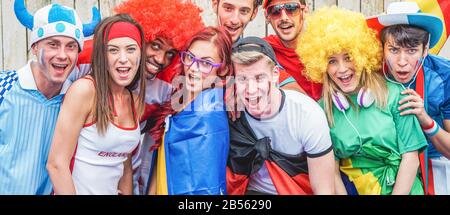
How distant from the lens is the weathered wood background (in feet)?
11.0

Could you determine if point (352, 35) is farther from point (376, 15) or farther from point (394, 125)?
point (394, 125)

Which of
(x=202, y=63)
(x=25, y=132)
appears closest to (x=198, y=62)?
(x=202, y=63)

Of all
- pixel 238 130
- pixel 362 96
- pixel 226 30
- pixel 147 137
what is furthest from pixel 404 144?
pixel 147 137

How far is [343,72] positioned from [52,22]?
A: 4.65ft

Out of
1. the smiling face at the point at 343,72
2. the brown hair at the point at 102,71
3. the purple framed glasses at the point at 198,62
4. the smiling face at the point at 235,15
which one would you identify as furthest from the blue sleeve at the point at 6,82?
the smiling face at the point at 343,72

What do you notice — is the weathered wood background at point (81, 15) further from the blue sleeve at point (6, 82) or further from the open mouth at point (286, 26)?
the blue sleeve at point (6, 82)

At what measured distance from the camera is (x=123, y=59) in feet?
10.2

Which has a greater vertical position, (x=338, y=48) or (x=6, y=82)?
(x=338, y=48)

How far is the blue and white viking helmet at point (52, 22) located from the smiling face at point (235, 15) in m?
0.70

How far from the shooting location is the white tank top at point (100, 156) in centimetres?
312

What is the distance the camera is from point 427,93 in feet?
10.7

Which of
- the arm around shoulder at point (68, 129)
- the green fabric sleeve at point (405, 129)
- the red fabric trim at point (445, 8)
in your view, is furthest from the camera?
the red fabric trim at point (445, 8)

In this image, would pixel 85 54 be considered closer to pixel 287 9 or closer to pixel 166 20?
pixel 166 20

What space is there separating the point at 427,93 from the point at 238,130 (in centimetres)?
96
